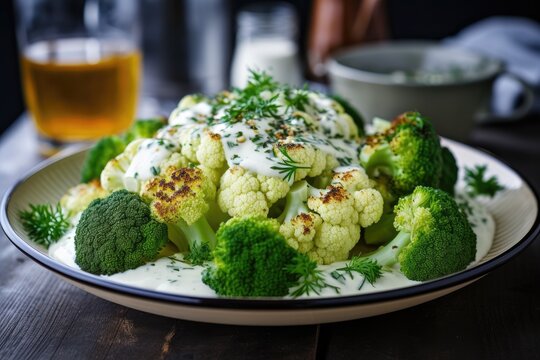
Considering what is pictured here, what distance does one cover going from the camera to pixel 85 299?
5.29 feet

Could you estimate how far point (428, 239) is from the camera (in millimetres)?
1468

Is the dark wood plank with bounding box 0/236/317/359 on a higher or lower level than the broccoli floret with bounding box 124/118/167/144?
lower

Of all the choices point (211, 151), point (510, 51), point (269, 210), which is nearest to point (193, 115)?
point (211, 151)

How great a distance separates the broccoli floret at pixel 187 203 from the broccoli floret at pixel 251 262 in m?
0.12

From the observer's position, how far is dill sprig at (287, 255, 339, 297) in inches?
53.1

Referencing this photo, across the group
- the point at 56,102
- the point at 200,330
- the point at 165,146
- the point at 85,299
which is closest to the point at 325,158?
the point at 165,146

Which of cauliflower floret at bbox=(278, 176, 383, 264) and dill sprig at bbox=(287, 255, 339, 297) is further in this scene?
cauliflower floret at bbox=(278, 176, 383, 264)

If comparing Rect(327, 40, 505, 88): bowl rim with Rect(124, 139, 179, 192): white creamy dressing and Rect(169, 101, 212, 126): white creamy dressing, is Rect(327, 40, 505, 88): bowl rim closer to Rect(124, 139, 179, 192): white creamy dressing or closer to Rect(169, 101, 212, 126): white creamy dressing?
Rect(169, 101, 212, 126): white creamy dressing

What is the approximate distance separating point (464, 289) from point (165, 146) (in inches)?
30.2

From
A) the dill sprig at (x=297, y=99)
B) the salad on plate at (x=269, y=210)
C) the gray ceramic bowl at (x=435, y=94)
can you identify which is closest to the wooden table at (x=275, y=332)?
the salad on plate at (x=269, y=210)

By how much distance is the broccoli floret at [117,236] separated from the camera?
57.9 inches

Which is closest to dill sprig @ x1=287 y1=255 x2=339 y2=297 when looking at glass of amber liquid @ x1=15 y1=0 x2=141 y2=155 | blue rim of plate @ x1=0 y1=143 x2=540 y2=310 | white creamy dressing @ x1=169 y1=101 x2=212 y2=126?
blue rim of plate @ x1=0 y1=143 x2=540 y2=310

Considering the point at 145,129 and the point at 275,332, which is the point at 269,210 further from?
the point at 145,129

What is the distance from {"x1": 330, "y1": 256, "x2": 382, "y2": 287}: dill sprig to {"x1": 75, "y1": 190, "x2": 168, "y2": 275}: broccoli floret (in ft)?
1.24
